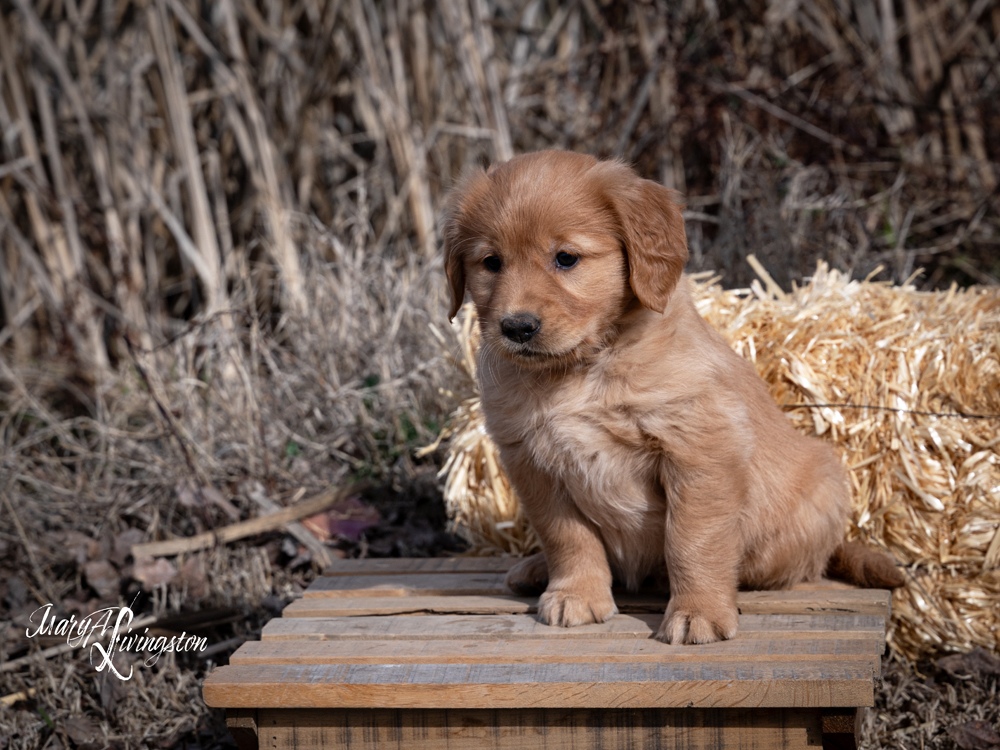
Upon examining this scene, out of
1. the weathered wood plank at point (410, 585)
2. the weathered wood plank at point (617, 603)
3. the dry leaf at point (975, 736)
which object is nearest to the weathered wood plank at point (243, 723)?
the weathered wood plank at point (617, 603)

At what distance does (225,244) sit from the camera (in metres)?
5.68

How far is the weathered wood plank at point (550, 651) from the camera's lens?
2.20 m

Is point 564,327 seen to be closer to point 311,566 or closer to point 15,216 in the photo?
point 311,566

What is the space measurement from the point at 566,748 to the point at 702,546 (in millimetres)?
590

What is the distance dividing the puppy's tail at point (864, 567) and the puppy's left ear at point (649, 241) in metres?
1.02

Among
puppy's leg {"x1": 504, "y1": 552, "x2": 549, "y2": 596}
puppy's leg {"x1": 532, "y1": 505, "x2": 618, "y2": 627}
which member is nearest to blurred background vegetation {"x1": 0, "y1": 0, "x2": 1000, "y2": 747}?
puppy's leg {"x1": 504, "y1": 552, "x2": 549, "y2": 596}

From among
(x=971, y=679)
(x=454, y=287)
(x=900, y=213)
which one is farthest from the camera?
(x=900, y=213)

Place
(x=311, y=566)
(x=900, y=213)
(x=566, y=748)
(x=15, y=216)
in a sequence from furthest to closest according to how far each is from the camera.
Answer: (x=15, y=216), (x=900, y=213), (x=311, y=566), (x=566, y=748)

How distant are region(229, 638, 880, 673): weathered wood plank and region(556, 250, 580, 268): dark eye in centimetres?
95

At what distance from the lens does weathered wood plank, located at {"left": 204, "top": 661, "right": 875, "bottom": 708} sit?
205 cm

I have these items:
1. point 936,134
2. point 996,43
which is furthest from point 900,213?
point 996,43

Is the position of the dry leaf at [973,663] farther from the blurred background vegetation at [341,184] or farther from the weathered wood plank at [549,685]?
the blurred background vegetation at [341,184]

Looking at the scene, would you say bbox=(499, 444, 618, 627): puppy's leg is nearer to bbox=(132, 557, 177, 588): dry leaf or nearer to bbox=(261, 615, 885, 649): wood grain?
bbox=(261, 615, 885, 649): wood grain
